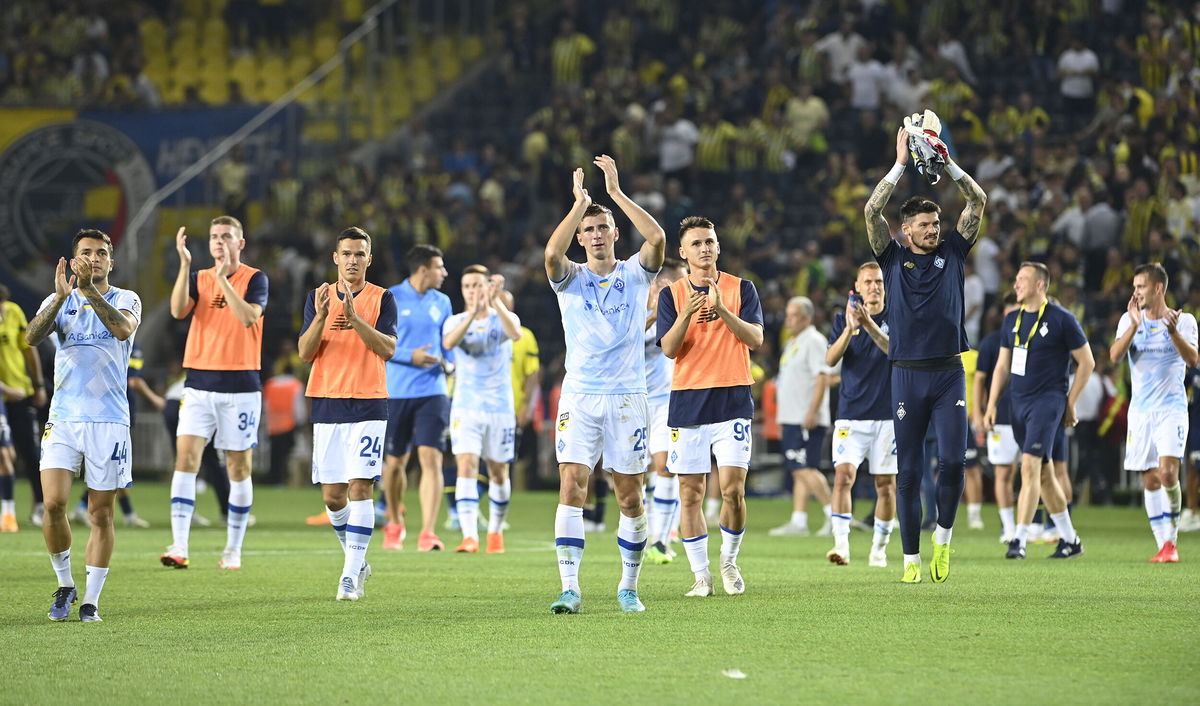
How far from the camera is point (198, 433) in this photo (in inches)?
511

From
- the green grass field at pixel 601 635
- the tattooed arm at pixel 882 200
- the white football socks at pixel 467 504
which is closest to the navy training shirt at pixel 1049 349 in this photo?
the green grass field at pixel 601 635

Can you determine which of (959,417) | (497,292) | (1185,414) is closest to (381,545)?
(497,292)

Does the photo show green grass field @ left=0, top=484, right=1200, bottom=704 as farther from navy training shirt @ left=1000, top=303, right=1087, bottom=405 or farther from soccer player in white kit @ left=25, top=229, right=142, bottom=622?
navy training shirt @ left=1000, top=303, right=1087, bottom=405

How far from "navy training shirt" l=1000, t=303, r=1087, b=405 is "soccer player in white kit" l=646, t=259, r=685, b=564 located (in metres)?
3.22

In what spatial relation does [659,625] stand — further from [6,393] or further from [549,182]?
[549,182]

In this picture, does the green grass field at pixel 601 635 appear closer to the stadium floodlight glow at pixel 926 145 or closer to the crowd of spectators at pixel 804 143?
the stadium floodlight glow at pixel 926 145

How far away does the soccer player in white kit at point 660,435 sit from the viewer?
1373 centimetres

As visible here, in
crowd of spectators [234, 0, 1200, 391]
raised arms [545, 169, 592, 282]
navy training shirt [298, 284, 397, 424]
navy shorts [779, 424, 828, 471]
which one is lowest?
navy shorts [779, 424, 828, 471]

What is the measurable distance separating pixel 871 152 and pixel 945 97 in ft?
5.28

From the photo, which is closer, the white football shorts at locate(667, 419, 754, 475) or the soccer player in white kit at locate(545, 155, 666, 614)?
the soccer player in white kit at locate(545, 155, 666, 614)

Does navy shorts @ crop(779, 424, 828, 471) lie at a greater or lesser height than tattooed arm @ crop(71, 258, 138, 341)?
lesser

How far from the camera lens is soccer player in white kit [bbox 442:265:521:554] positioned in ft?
48.9

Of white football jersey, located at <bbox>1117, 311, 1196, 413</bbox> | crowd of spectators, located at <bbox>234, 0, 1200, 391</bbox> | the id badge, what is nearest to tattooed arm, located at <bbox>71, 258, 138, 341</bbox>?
the id badge

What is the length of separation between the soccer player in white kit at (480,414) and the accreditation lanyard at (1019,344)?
474 cm
